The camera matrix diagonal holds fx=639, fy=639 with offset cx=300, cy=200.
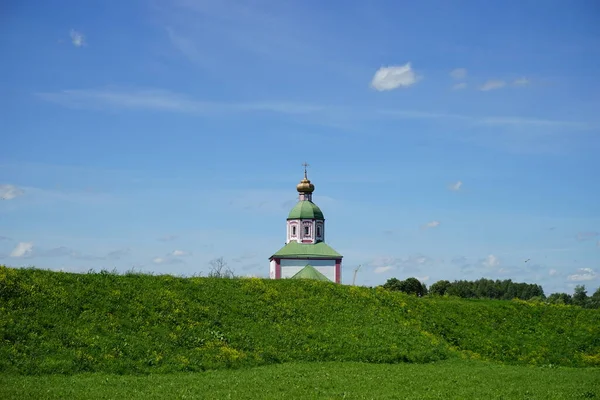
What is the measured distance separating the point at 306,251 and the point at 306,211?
22.4 feet

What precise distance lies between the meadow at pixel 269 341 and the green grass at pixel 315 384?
73 millimetres

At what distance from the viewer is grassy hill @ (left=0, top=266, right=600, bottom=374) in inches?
1009

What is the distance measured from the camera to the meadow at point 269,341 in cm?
2209

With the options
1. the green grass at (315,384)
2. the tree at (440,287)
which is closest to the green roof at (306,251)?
the tree at (440,287)

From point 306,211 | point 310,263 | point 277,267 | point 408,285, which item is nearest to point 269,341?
point 277,267

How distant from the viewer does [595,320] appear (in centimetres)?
4234

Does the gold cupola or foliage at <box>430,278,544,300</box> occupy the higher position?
the gold cupola

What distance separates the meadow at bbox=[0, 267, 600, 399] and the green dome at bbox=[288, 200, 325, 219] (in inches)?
2072

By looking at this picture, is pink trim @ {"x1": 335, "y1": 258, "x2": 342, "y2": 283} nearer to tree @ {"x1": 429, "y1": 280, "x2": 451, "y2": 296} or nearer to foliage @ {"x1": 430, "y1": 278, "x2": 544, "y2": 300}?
tree @ {"x1": 429, "y1": 280, "x2": 451, "y2": 296}

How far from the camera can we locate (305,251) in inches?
3580

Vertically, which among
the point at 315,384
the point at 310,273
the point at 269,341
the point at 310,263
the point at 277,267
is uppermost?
the point at 310,263

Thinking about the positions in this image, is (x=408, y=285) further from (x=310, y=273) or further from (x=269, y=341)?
(x=269, y=341)

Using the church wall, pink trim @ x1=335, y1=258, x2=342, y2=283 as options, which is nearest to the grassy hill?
pink trim @ x1=335, y1=258, x2=342, y2=283

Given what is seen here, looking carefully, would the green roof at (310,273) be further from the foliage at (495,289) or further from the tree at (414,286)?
the foliage at (495,289)
